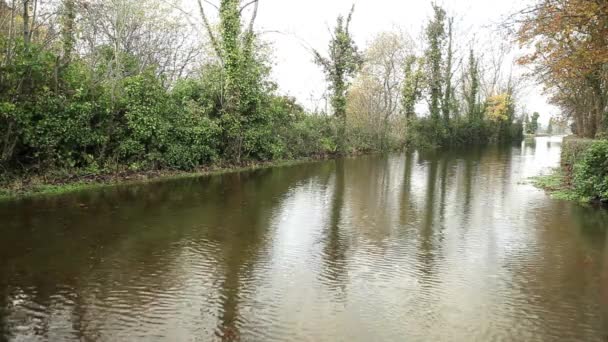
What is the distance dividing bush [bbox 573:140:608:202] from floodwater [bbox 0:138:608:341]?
71cm

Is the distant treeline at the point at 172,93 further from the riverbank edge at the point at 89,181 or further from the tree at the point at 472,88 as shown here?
the tree at the point at 472,88

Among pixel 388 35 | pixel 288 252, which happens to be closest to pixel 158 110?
pixel 288 252

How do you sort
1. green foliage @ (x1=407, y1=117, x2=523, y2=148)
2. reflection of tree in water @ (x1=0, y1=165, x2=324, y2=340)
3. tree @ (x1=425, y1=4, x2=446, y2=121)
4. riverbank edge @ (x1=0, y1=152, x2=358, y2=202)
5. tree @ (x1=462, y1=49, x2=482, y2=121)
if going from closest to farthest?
reflection of tree in water @ (x1=0, y1=165, x2=324, y2=340), riverbank edge @ (x1=0, y1=152, x2=358, y2=202), green foliage @ (x1=407, y1=117, x2=523, y2=148), tree @ (x1=425, y1=4, x2=446, y2=121), tree @ (x1=462, y1=49, x2=482, y2=121)

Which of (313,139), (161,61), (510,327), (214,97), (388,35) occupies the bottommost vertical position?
(510,327)

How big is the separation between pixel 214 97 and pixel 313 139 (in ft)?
25.0

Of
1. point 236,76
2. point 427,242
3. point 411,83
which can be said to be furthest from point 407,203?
point 411,83

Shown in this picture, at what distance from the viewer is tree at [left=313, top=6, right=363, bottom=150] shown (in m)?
28.3

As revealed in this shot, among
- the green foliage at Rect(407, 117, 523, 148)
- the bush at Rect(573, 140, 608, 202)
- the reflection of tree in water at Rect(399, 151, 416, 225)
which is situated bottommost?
the reflection of tree in water at Rect(399, 151, 416, 225)

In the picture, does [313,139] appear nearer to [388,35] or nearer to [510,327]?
[388,35]

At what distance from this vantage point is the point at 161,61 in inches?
1098

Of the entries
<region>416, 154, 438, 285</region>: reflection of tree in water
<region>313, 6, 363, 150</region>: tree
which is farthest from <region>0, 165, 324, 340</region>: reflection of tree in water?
<region>313, 6, 363, 150</region>: tree

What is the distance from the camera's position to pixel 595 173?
12.1 meters

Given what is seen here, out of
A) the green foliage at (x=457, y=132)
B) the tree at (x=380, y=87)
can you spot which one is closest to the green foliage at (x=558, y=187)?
the tree at (x=380, y=87)

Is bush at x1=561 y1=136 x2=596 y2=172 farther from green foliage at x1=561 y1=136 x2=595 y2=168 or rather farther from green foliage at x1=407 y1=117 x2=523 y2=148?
green foliage at x1=407 y1=117 x2=523 y2=148
